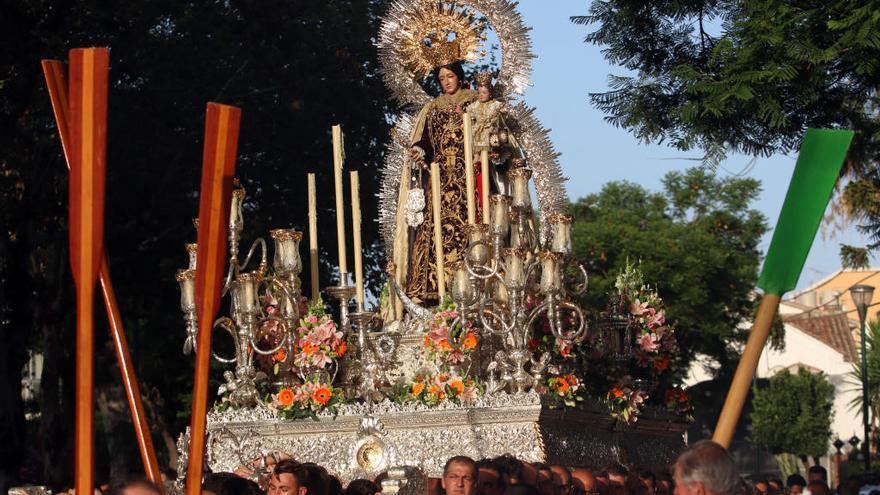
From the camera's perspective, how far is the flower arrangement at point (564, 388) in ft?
39.1

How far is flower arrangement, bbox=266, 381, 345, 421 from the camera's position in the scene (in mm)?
11961

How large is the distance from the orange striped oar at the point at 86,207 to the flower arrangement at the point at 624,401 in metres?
8.36

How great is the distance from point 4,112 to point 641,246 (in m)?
22.8

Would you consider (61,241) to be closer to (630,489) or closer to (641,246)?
(630,489)

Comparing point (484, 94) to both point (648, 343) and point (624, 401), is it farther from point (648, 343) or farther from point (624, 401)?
point (624, 401)

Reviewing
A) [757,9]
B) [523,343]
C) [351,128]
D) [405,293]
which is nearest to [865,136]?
[757,9]

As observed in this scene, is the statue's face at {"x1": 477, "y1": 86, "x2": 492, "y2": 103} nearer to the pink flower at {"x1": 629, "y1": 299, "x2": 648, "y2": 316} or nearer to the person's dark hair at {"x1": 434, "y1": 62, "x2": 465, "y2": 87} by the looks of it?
the person's dark hair at {"x1": 434, "y1": 62, "x2": 465, "y2": 87}

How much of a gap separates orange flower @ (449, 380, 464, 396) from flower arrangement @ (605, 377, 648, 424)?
172 cm

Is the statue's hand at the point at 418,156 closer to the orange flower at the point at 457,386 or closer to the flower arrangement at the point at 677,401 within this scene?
the orange flower at the point at 457,386

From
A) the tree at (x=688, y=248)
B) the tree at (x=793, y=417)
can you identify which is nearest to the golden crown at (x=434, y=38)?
the tree at (x=688, y=248)

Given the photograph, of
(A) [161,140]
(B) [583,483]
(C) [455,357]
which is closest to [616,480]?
(B) [583,483]

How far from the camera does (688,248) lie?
3909 centimetres

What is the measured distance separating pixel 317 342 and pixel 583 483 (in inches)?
107

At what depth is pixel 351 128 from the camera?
2155cm
